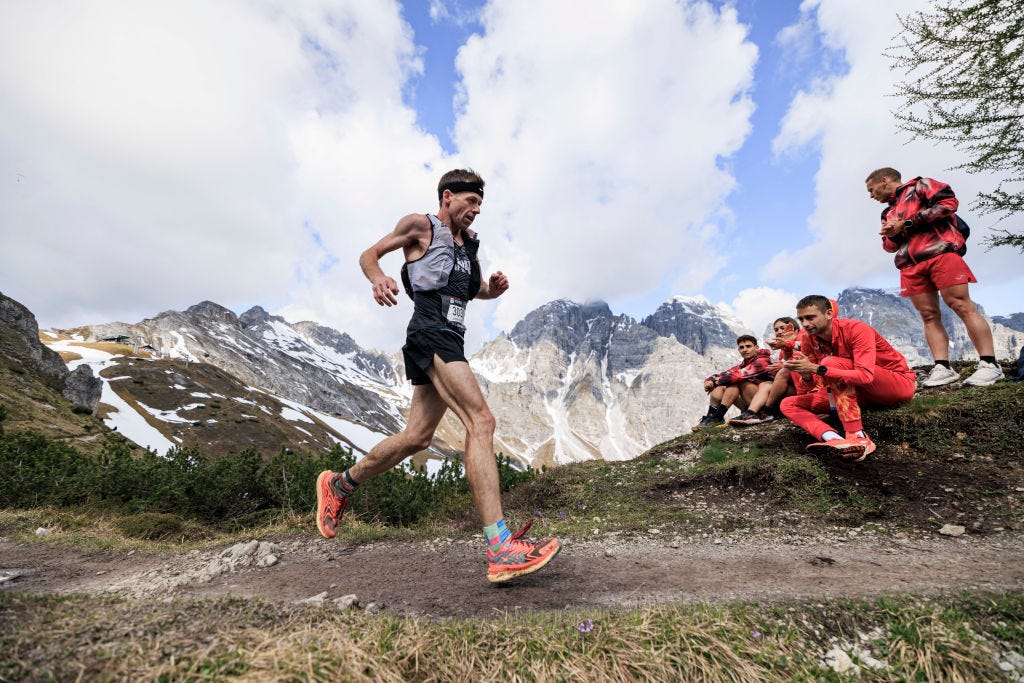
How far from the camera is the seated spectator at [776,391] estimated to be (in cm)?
766

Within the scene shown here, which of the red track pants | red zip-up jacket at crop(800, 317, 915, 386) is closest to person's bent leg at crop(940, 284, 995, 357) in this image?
red zip-up jacket at crop(800, 317, 915, 386)

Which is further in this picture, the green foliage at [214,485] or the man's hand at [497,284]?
the green foliage at [214,485]

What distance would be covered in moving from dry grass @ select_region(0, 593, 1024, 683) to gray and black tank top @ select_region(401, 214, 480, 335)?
2.41 metres

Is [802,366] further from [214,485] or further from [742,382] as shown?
[214,485]

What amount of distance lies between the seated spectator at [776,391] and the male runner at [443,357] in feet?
17.8

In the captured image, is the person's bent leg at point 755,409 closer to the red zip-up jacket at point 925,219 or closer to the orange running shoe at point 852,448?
the orange running shoe at point 852,448

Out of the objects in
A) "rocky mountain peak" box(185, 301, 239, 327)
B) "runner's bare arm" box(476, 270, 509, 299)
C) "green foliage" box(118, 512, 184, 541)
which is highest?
"rocky mountain peak" box(185, 301, 239, 327)

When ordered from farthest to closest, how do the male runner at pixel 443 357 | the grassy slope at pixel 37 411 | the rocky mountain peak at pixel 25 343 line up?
the rocky mountain peak at pixel 25 343
the grassy slope at pixel 37 411
the male runner at pixel 443 357

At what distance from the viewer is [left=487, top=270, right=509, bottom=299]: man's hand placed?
5.30 meters

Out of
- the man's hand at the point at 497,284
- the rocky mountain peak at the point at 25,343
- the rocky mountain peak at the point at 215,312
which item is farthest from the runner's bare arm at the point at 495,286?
the rocky mountain peak at the point at 215,312

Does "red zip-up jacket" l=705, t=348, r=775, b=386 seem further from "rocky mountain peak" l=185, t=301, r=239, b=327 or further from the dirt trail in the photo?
"rocky mountain peak" l=185, t=301, r=239, b=327

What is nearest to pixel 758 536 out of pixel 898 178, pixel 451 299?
pixel 451 299

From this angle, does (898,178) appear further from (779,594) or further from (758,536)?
(779,594)

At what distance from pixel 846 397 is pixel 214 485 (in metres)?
9.29
